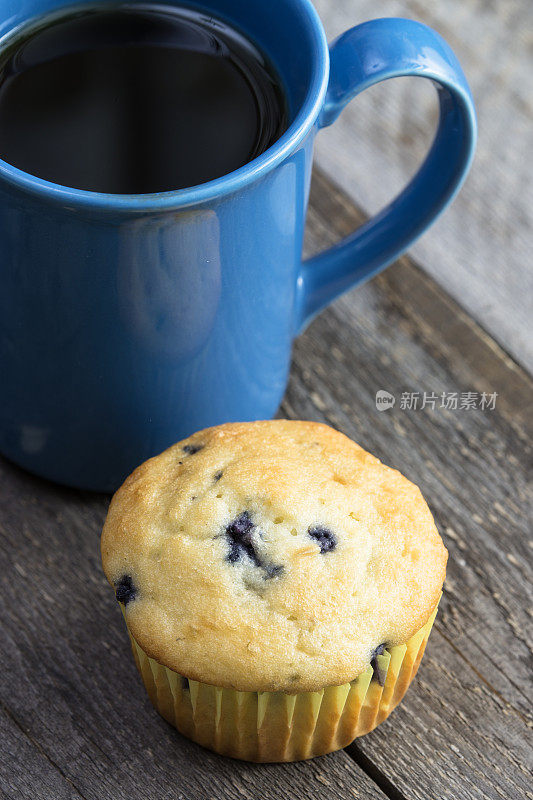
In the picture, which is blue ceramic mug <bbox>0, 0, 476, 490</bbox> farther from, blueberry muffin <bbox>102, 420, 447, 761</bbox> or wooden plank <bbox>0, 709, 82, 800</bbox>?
wooden plank <bbox>0, 709, 82, 800</bbox>

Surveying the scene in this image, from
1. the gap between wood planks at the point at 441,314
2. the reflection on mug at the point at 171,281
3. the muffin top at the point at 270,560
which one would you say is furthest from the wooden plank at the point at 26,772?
the gap between wood planks at the point at 441,314

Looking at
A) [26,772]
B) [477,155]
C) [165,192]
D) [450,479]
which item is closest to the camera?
[165,192]

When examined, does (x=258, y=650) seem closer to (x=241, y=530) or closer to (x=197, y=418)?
(x=241, y=530)

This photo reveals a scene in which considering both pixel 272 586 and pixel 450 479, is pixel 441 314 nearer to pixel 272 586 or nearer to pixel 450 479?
pixel 450 479

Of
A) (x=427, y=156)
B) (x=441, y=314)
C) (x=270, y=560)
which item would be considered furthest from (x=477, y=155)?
(x=270, y=560)

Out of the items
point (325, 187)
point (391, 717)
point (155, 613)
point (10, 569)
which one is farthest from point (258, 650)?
point (325, 187)

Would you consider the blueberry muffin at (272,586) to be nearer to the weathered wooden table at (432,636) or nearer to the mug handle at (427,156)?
the weathered wooden table at (432,636)
